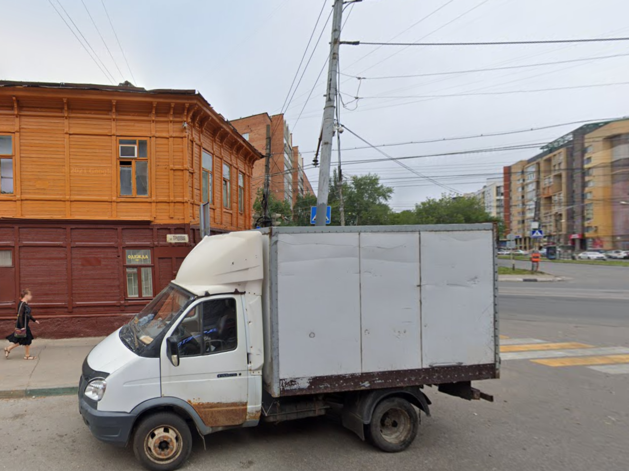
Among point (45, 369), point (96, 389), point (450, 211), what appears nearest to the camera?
point (96, 389)

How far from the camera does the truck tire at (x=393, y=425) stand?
13.2ft

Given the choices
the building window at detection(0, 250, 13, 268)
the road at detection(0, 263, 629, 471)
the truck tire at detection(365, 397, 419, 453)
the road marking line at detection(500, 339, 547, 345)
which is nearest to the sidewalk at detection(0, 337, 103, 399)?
the road at detection(0, 263, 629, 471)

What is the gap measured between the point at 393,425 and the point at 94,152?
9.71m

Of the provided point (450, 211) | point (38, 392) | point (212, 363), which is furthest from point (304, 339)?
point (450, 211)

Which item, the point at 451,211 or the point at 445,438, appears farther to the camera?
the point at 451,211

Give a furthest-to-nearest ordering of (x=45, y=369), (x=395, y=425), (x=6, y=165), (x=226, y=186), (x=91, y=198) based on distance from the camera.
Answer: (x=226, y=186) < (x=91, y=198) < (x=6, y=165) < (x=45, y=369) < (x=395, y=425)

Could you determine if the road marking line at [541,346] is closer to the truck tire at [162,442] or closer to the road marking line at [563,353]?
the road marking line at [563,353]

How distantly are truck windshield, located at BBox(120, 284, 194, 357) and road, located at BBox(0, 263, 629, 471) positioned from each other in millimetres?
1216

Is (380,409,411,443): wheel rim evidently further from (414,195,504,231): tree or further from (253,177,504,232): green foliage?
(414,195,504,231): tree

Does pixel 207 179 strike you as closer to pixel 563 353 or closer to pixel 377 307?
pixel 377 307

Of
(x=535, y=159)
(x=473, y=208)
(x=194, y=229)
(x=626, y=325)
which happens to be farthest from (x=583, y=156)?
(x=194, y=229)

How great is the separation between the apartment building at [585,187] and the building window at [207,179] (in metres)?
50.2

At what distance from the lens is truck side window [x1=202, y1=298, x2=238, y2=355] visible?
150 inches

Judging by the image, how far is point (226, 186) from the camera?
13.4m
